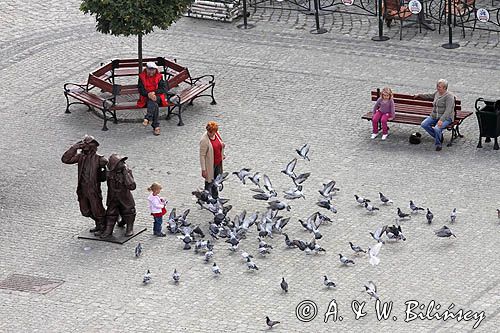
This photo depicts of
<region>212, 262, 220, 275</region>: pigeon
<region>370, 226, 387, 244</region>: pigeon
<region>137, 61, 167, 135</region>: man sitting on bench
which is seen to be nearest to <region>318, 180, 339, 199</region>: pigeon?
<region>370, 226, 387, 244</region>: pigeon

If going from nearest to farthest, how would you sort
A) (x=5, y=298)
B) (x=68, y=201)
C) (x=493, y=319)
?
(x=493, y=319), (x=5, y=298), (x=68, y=201)

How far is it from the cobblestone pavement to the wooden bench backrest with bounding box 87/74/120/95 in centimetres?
73

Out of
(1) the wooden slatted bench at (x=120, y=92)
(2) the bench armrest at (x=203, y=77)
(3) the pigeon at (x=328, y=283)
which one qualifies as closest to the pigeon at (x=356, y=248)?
(3) the pigeon at (x=328, y=283)

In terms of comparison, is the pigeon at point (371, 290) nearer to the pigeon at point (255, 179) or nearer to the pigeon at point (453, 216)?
the pigeon at point (453, 216)

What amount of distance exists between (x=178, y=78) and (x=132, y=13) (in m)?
1.84

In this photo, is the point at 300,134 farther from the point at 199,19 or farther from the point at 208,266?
the point at 199,19

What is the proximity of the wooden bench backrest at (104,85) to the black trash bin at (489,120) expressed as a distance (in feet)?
22.9

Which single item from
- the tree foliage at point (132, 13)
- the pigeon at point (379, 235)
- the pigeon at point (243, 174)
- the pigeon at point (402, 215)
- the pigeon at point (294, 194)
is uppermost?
the tree foliage at point (132, 13)

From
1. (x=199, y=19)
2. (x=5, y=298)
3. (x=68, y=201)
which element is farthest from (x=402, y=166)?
(x=199, y=19)

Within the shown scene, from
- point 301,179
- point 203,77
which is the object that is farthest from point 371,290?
point 203,77

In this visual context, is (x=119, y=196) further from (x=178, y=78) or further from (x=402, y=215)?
(x=178, y=78)

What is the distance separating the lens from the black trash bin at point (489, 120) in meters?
24.6

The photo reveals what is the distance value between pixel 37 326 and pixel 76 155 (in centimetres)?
332

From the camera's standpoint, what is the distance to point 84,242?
21844 millimetres
